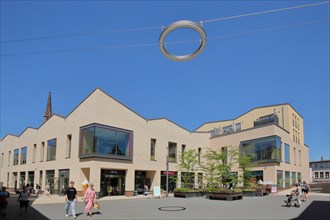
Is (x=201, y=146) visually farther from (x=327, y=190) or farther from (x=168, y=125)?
(x=327, y=190)

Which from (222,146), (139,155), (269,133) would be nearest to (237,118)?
(222,146)

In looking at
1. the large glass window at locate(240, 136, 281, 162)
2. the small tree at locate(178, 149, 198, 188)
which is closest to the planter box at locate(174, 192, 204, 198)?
the small tree at locate(178, 149, 198, 188)

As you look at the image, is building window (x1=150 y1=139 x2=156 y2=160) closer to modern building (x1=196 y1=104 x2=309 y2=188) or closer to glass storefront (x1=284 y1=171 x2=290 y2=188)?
modern building (x1=196 y1=104 x2=309 y2=188)

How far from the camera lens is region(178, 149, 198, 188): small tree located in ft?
143

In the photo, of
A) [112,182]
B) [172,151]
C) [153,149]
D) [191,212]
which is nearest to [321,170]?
[172,151]

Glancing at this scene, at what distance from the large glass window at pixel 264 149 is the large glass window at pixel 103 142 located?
18.5 metres

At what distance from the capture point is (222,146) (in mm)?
52656

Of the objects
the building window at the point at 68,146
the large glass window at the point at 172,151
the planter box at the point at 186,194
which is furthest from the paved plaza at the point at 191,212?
the large glass window at the point at 172,151

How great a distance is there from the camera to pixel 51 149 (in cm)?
4328

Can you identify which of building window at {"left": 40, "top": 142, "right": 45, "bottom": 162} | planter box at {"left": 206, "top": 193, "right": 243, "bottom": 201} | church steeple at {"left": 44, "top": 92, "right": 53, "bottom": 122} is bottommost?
planter box at {"left": 206, "top": 193, "right": 243, "bottom": 201}

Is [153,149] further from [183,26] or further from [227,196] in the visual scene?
[183,26]

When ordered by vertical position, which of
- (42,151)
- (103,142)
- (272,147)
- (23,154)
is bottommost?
(23,154)

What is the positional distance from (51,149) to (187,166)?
17.4m

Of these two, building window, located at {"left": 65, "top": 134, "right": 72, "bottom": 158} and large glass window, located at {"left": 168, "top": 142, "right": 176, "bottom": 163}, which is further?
large glass window, located at {"left": 168, "top": 142, "right": 176, "bottom": 163}
